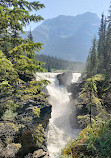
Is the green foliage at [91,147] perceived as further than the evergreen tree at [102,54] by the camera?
No

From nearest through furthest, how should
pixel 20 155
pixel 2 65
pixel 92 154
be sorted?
pixel 92 154
pixel 2 65
pixel 20 155

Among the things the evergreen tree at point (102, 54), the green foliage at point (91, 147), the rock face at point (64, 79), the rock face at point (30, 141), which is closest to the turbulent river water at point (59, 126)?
the rock face at point (30, 141)

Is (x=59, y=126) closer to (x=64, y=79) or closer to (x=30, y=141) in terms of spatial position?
(x=30, y=141)

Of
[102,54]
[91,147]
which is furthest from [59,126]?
[102,54]

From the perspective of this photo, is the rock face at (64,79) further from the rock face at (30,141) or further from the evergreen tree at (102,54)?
the rock face at (30,141)

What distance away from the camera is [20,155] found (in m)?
9.32

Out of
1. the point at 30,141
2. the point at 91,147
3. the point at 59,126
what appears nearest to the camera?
the point at 91,147

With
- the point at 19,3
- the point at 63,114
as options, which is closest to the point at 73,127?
the point at 63,114

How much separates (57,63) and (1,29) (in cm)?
10663

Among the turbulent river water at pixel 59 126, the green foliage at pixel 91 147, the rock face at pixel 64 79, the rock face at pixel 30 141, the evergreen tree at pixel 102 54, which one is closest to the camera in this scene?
the green foliage at pixel 91 147

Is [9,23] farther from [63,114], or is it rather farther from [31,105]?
[63,114]

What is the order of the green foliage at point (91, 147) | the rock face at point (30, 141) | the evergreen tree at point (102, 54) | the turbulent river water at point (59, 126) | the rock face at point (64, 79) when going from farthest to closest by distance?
the rock face at point (64, 79)
the evergreen tree at point (102, 54)
the turbulent river water at point (59, 126)
the rock face at point (30, 141)
the green foliage at point (91, 147)

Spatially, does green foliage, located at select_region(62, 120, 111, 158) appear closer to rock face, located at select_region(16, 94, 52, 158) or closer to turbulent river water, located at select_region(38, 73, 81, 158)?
rock face, located at select_region(16, 94, 52, 158)

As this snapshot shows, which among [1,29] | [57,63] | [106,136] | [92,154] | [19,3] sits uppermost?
[57,63]
